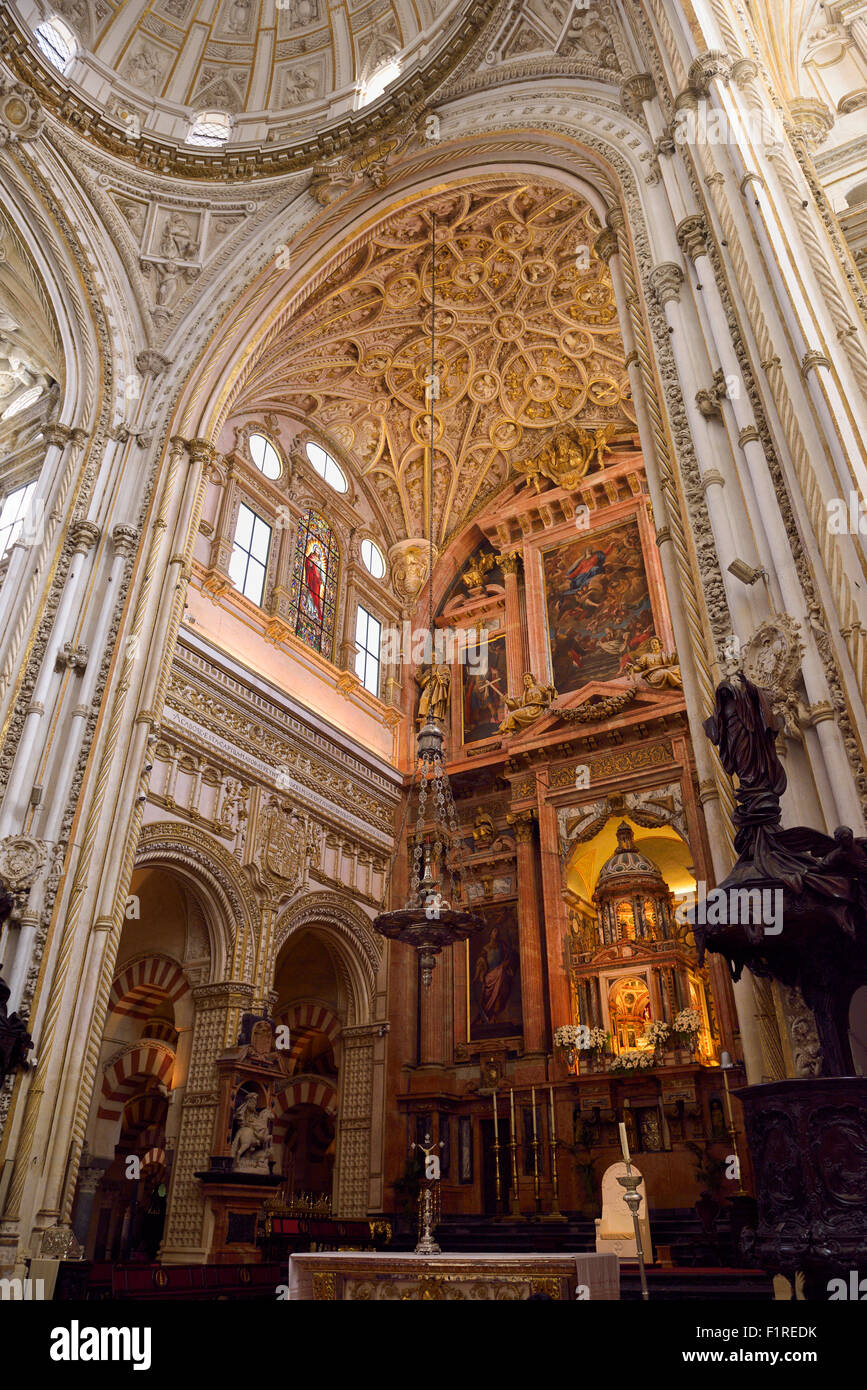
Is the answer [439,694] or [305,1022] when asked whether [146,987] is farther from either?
[439,694]

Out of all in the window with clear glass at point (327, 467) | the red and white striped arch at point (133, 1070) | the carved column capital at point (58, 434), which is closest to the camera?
the carved column capital at point (58, 434)

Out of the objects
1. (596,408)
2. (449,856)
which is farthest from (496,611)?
(449,856)

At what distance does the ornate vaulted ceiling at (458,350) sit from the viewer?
1542 cm

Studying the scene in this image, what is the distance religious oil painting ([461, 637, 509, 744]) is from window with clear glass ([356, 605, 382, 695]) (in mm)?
1838

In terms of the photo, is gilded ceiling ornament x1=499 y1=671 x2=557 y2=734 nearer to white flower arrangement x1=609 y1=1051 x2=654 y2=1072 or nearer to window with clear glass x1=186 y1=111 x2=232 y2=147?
white flower arrangement x1=609 y1=1051 x2=654 y2=1072

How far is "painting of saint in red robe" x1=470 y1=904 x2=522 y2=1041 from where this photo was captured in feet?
49.1

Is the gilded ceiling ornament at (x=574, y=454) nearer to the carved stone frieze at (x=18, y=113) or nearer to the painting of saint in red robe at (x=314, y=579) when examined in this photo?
the painting of saint in red robe at (x=314, y=579)

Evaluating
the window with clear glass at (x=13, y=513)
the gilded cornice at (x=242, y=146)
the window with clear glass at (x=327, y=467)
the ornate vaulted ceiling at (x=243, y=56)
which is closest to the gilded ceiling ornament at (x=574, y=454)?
the window with clear glass at (x=327, y=467)

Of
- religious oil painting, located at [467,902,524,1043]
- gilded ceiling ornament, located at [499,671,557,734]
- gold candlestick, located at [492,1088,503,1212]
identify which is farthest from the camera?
gilded ceiling ornament, located at [499,671,557,734]

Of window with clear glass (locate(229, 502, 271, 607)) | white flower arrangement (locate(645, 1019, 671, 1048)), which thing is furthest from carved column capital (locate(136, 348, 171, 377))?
white flower arrangement (locate(645, 1019, 671, 1048))

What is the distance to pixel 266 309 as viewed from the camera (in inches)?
554

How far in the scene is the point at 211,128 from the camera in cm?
A: 1539

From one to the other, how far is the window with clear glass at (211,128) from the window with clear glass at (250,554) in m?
5.93
